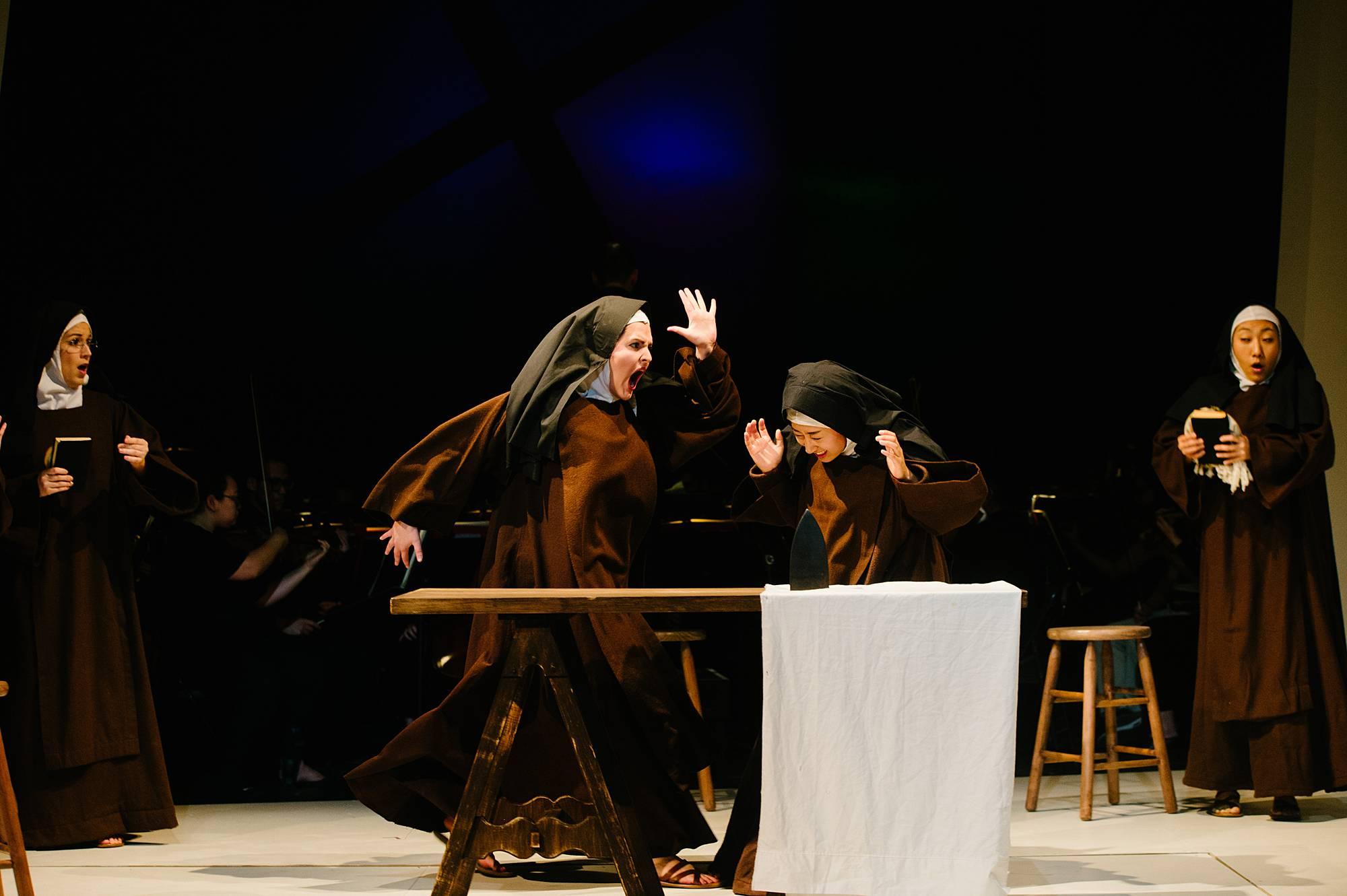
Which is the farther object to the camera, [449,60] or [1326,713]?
[449,60]

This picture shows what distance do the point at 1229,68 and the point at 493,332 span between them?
3.81 meters

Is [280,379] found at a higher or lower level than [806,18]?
lower

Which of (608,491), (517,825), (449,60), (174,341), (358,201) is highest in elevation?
(449,60)

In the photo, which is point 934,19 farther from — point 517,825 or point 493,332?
point 517,825

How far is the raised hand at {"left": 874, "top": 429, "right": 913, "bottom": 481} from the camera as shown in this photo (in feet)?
13.0

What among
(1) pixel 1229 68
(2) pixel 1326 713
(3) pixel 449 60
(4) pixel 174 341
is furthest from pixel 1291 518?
(4) pixel 174 341

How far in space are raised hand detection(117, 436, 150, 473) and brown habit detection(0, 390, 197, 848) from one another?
50 mm

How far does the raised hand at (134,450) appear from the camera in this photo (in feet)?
16.0

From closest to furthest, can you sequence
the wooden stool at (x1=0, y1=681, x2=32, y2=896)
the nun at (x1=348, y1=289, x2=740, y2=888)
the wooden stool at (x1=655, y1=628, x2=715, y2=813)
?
the wooden stool at (x1=0, y1=681, x2=32, y2=896) < the nun at (x1=348, y1=289, x2=740, y2=888) < the wooden stool at (x1=655, y1=628, x2=715, y2=813)

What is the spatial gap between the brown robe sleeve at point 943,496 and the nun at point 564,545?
0.77m

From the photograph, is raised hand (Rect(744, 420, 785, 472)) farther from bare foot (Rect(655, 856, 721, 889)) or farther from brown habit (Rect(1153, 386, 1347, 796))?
brown habit (Rect(1153, 386, 1347, 796))

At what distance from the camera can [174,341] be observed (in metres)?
6.71

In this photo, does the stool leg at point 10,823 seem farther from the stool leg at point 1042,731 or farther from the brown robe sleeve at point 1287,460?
the brown robe sleeve at point 1287,460

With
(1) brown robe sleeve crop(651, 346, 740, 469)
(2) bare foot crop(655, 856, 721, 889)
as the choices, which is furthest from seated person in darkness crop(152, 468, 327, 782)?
(2) bare foot crop(655, 856, 721, 889)
